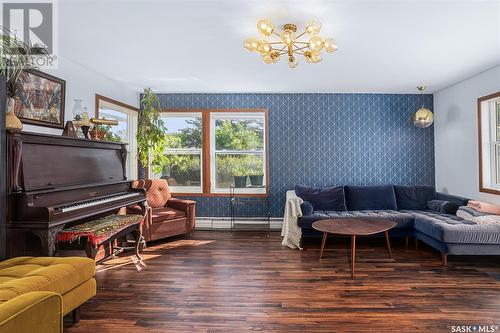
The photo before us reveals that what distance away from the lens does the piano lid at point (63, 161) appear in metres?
2.55

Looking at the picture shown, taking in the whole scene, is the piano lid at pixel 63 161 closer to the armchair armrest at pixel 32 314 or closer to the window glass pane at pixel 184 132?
the armchair armrest at pixel 32 314

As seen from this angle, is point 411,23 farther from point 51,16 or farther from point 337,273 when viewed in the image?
point 51,16

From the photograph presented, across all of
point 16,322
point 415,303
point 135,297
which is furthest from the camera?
point 135,297

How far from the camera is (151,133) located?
494 centimetres

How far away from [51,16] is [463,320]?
13.6 ft

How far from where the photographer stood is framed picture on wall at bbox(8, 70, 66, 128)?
2965 mm

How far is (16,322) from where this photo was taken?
1.24 m

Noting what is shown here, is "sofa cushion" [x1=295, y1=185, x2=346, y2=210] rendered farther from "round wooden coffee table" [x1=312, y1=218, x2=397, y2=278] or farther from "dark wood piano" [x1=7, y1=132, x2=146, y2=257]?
"dark wood piano" [x1=7, y1=132, x2=146, y2=257]

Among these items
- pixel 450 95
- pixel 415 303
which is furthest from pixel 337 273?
pixel 450 95

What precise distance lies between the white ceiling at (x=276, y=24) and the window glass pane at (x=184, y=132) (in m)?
0.79

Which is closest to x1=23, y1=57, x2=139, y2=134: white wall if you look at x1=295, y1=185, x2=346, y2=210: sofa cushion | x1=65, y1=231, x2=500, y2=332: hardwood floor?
x1=65, y1=231, x2=500, y2=332: hardwood floor

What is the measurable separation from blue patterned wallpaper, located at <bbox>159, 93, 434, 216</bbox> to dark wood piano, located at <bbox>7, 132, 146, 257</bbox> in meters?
2.75

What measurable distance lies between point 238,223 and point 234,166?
102 cm

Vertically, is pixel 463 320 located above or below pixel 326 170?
below
